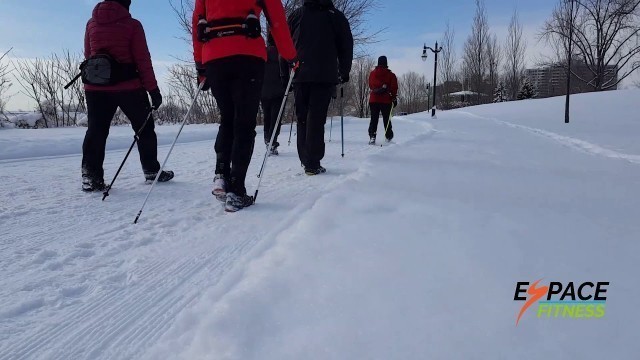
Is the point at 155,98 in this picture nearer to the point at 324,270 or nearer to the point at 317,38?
the point at 317,38

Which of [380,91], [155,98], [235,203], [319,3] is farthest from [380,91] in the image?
[235,203]

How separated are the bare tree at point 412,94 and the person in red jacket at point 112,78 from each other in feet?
234

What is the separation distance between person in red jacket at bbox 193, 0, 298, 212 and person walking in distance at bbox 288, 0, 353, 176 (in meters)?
0.96

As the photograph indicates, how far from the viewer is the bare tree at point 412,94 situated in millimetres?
72062

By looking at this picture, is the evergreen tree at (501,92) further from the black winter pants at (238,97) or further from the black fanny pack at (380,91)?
the black winter pants at (238,97)

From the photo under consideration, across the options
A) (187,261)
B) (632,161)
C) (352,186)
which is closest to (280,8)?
(352,186)

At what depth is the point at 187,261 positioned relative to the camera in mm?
1936

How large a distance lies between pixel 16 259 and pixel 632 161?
19.5 ft

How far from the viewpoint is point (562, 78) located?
4006cm

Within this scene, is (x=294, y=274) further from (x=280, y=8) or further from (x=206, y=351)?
(x=280, y=8)

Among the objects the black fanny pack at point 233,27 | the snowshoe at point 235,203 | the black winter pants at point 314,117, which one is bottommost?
the snowshoe at point 235,203

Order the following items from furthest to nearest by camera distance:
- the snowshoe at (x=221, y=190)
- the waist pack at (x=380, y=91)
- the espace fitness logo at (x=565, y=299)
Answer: the waist pack at (x=380, y=91), the snowshoe at (x=221, y=190), the espace fitness logo at (x=565, y=299)

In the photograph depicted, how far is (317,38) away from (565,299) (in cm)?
348

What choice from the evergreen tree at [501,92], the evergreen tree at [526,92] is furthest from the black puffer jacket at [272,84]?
the evergreen tree at [526,92]
